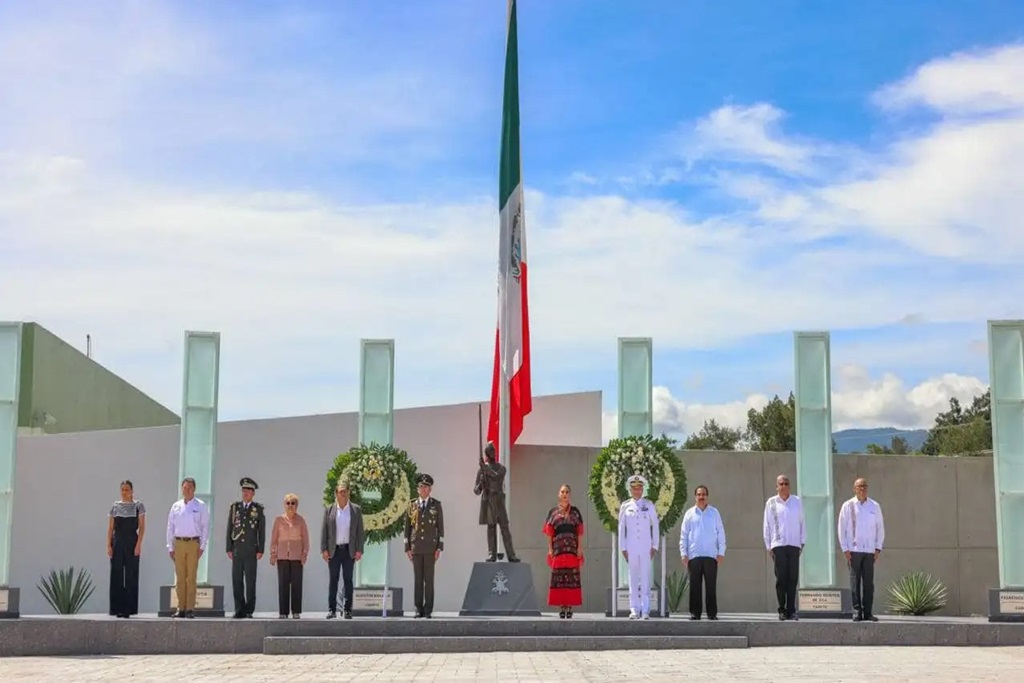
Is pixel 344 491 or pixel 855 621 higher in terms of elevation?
pixel 344 491

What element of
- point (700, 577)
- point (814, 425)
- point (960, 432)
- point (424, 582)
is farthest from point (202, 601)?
point (960, 432)

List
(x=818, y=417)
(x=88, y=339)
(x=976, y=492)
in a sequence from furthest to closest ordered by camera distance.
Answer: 1. (x=88, y=339)
2. (x=976, y=492)
3. (x=818, y=417)

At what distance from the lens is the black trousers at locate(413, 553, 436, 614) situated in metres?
13.3

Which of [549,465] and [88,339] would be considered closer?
[549,465]

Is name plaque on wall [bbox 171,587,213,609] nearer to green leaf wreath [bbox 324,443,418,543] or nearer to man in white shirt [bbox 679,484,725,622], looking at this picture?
green leaf wreath [bbox 324,443,418,543]

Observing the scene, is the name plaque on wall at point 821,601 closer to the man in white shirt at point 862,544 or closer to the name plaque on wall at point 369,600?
the man in white shirt at point 862,544

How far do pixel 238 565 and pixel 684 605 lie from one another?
19.9 ft

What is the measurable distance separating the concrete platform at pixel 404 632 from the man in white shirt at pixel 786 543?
57 cm

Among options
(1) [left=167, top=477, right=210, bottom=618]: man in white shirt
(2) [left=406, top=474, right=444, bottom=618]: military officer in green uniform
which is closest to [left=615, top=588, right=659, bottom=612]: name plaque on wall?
(2) [left=406, top=474, right=444, bottom=618]: military officer in green uniform

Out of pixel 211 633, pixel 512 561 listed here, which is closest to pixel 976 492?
pixel 512 561

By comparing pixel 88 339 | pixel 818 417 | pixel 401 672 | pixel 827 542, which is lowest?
pixel 401 672

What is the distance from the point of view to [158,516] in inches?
658

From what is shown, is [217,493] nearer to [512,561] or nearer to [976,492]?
[512,561]

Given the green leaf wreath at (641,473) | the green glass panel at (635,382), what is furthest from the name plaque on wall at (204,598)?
the green glass panel at (635,382)
